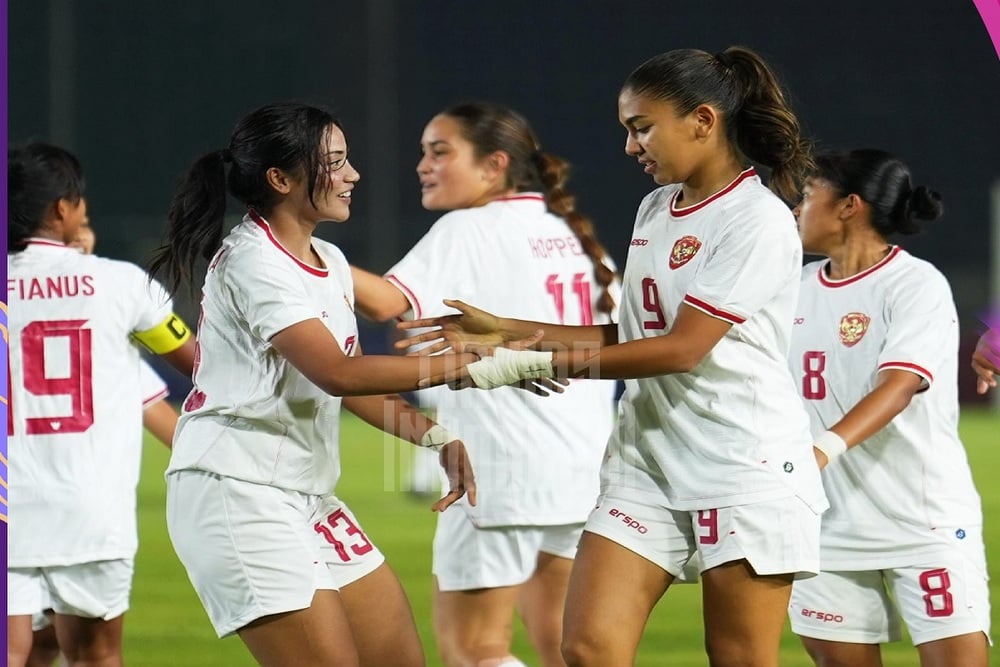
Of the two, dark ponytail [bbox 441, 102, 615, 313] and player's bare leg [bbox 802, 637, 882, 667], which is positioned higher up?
dark ponytail [bbox 441, 102, 615, 313]

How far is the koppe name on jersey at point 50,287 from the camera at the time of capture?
4016mm

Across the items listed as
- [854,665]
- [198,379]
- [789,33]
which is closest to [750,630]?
[854,665]

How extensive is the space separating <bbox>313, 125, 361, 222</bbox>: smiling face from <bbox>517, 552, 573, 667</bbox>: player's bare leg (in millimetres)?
1498

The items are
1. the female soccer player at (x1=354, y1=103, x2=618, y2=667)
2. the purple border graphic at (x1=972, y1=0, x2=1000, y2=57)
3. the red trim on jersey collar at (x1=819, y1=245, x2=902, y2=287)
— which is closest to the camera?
the purple border graphic at (x1=972, y1=0, x2=1000, y2=57)

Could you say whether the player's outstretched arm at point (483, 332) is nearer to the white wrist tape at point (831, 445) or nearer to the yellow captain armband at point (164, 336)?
the white wrist tape at point (831, 445)

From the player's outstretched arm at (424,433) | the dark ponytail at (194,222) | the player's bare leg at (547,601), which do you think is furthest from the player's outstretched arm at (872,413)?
the dark ponytail at (194,222)

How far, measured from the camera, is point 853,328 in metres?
4.12

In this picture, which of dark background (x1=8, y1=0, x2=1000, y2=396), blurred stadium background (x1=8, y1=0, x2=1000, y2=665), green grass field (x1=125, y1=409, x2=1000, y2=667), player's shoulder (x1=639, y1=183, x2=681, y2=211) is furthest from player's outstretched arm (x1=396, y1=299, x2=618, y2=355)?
dark background (x1=8, y1=0, x2=1000, y2=396)

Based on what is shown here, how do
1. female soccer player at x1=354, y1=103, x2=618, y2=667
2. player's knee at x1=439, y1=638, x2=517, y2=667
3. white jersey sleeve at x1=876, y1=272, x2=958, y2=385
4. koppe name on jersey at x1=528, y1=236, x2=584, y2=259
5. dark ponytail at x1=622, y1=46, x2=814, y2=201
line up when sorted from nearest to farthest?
1. dark ponytail at x1=622, y1=46, x2=814, y2=201
2. white jersey sleeve at x1=876, y1=272, x2=958, y2=385
3. player's knee at x1=439, y1=638, x2=517, y2=667
4. female soccer player at x1=354, y1=103, x2=618, y2=667
5. koppe name on jersey at x1=528, y1=236, x2=584, y2=259

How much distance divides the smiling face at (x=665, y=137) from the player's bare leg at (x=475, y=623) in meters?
1.54

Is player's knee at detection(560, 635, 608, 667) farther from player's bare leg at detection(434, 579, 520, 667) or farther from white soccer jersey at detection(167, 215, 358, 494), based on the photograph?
player's bare leg at detection(434, 579, 520, 667)

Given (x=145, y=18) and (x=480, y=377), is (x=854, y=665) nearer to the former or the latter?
(x=480, y=377)

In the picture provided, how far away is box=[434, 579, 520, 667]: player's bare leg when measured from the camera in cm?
438

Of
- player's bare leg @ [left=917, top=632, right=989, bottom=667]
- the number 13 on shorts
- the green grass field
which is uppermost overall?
the number 13 on shorts
